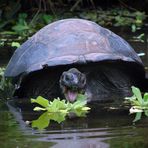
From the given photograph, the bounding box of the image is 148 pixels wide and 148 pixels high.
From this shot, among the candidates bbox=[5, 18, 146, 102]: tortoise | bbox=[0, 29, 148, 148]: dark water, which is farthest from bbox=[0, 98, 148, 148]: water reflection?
bbox=[5, 18, 146, 102]: tortoise

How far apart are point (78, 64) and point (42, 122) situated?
94 centimetres

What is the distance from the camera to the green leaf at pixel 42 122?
127 inches

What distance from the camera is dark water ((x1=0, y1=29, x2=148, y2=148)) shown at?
2750mm

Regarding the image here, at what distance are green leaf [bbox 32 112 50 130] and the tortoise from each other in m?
0.58

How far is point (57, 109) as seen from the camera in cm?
358

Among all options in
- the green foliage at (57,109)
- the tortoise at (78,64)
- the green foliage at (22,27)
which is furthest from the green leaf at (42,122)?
the green foliage at (22,27)

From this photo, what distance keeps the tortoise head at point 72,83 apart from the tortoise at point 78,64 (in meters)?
0.01

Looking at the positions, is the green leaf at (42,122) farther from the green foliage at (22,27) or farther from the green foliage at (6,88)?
the green foliage at (22,27)

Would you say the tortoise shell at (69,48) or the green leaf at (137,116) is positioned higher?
the tortoise shell at (69,48)

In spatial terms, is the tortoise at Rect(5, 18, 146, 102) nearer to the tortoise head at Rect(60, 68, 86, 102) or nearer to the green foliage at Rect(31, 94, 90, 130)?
the tortoise head at Rect(60, 68, 86, 102)

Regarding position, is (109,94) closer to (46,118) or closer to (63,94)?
(63,94)

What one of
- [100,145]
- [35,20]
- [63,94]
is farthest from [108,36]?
[35,20]

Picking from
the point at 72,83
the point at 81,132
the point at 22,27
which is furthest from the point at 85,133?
the point at 22,27

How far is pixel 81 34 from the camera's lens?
4492 millimetres
